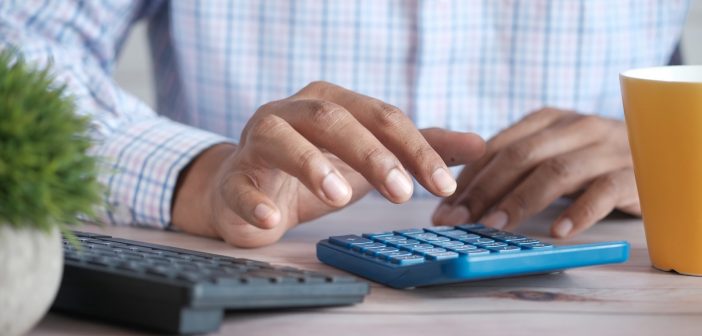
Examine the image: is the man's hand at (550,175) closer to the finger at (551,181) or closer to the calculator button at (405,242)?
the finger at (551,181)

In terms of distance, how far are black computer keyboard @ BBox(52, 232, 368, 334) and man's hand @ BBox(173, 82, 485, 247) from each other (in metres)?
0.13

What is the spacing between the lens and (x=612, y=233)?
2.93ft

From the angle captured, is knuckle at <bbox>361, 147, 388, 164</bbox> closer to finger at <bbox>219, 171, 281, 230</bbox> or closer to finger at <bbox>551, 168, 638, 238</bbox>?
finger at <bbox>219, 171, 281, 230</bbox>

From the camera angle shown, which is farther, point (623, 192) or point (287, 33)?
point (287, 33)

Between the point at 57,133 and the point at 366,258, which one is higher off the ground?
the point at 57,133

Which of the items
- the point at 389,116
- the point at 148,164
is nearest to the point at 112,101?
the point at 148,164

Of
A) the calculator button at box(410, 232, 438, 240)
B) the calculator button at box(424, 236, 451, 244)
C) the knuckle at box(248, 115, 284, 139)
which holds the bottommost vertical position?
the calculator button at box(410, 232, 438, 240)

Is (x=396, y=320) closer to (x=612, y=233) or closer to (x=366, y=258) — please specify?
(x=366, y=258)

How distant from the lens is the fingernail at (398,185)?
69 centimetres

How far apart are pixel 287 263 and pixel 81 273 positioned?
23 cm

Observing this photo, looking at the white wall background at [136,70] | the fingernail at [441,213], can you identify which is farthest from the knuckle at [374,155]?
the white wall background at [136,70]

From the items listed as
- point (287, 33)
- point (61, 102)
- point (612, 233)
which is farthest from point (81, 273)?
point (287, 33)

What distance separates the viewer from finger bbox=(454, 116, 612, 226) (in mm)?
944

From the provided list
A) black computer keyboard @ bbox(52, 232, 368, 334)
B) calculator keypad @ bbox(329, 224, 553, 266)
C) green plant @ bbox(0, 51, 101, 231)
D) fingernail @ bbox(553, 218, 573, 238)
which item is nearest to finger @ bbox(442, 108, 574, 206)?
fingernail @ bbox(553, 218, 573, 238)
